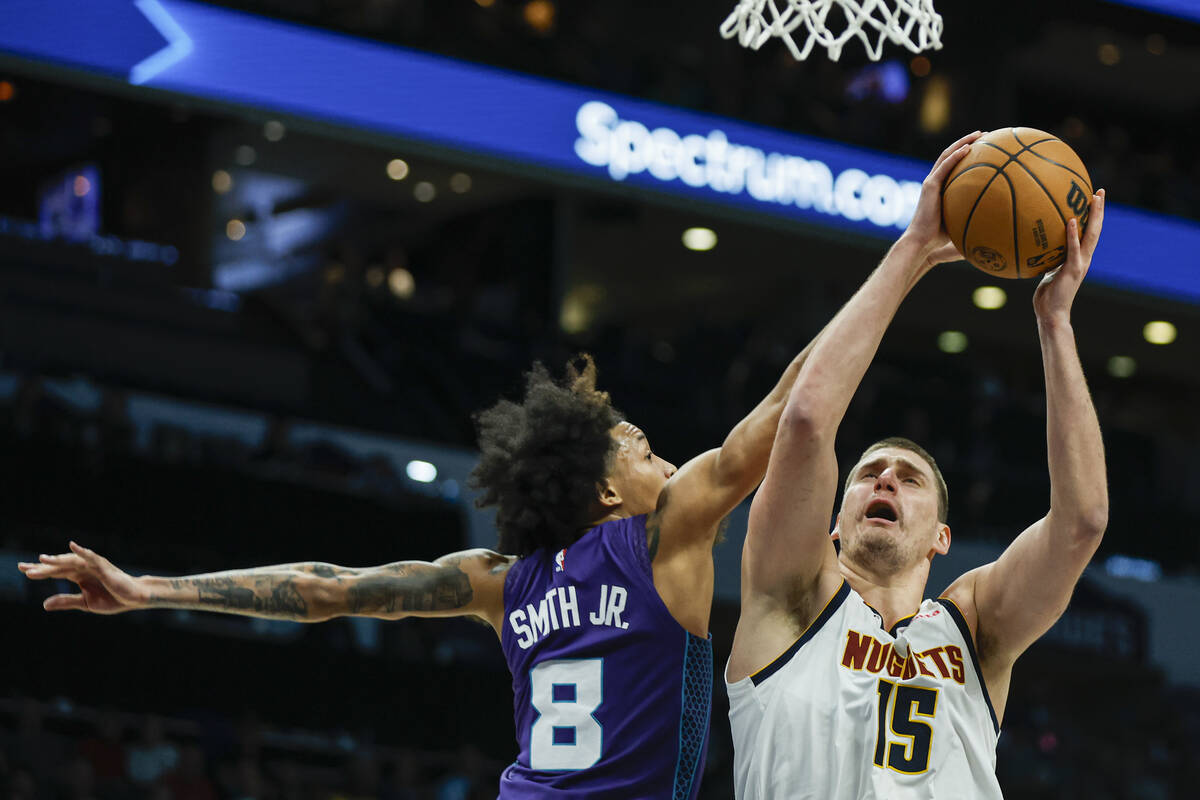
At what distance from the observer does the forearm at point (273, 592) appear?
3.75 m

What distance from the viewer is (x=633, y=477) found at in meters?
4.07

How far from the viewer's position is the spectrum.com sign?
13.4m

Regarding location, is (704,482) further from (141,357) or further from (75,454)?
(141,357)

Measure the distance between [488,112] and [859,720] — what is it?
10184 mm

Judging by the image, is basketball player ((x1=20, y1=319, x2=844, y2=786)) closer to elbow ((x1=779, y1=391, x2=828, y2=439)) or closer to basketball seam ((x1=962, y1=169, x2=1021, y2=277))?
elbow ((x1=779, y1=391, x2=828, y2=439))

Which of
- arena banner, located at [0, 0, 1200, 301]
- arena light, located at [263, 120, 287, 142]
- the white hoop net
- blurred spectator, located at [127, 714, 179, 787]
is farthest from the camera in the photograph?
arena light, located at [263, 120, 287, 142]

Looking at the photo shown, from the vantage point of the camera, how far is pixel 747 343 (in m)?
16.1

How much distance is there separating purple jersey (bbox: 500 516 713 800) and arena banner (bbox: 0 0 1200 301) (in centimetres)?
902

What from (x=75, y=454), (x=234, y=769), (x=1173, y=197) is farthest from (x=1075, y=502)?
(x=1173, y=197)

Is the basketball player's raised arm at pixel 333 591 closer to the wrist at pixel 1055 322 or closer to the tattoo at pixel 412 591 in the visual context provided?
the tattoo at pixel 412 591

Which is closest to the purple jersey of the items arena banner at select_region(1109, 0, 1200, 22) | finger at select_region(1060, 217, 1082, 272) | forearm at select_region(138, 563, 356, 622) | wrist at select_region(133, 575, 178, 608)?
forearm at select_region(138, 563, 356, 622)

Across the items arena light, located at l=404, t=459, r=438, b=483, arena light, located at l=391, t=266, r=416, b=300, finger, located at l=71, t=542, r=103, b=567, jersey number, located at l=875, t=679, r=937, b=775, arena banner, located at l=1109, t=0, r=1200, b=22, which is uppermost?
arena banner, located at l=1109, t=0, r=1200, b=22

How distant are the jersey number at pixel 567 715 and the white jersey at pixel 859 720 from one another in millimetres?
330

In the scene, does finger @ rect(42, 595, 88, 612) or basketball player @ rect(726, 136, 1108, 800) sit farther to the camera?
finger @ rect(42, 595, 88, 612)
